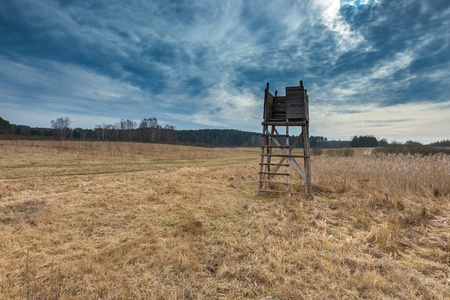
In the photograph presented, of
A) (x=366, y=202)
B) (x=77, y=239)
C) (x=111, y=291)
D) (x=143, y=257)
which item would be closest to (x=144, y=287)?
(x=111, y=291)

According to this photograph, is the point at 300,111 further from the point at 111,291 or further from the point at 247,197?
the point at 111,291

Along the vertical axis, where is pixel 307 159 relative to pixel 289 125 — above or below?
below

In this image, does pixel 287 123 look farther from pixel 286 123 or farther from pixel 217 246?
pixel 217 246

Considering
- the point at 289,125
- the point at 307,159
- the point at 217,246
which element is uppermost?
the point at 289,125

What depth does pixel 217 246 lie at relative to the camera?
→ 4031 millimetres

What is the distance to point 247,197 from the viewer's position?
26.1 ft

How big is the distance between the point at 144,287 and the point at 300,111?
331 inches

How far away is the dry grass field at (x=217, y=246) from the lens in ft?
9.21

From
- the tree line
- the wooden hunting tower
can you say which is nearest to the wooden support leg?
the wooden hunting tower

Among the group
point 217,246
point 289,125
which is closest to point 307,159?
point 289,125

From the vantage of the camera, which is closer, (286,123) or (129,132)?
(286,123)

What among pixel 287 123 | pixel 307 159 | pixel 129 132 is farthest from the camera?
pixel 129 132

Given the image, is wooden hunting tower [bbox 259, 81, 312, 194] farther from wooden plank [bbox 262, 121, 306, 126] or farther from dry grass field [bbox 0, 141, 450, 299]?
dry grass field [bbox 0, 141, 450, 299]

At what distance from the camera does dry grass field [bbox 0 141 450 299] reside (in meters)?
2.81
